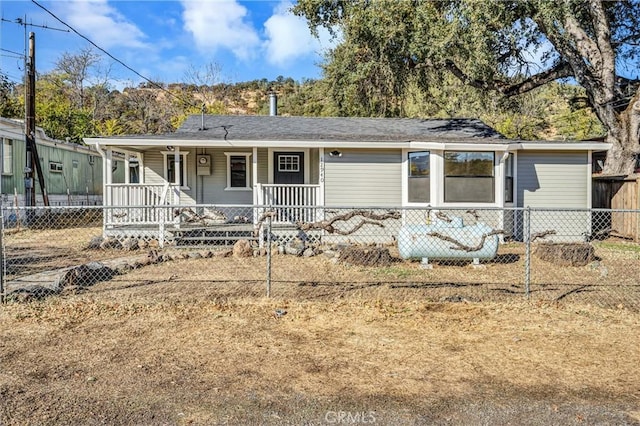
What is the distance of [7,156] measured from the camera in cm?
1491

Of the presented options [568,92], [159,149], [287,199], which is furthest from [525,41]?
[159,149]

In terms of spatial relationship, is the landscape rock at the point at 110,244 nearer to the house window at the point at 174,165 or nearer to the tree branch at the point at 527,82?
the house window at the point at 174,165

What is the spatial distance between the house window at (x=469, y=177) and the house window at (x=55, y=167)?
1570 cm

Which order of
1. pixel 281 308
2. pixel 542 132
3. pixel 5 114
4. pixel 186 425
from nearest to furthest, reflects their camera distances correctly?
pixel 186 425, pixel 281 308, pixel 5 114, pixel 542 132

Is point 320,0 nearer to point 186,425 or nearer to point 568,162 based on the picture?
point 568,162

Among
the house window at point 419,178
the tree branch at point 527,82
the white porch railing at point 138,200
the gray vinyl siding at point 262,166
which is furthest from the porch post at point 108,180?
the tree branch at point 527,82

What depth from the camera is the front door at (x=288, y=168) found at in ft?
42.6

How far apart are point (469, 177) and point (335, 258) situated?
4.68 m

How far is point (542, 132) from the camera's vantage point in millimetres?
34312

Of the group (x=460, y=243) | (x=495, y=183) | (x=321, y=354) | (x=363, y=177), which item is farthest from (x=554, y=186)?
(x=321, y=354)

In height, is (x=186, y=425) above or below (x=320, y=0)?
below

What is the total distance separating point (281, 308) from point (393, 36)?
8685 millimetres

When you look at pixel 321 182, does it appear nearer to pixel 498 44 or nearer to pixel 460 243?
pixel 460 243

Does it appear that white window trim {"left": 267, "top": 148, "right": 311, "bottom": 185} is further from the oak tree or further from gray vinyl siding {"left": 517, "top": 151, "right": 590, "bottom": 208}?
gray vinyl siding {"left": 517, "top": 151, "right": 590, "bottom": 208}
